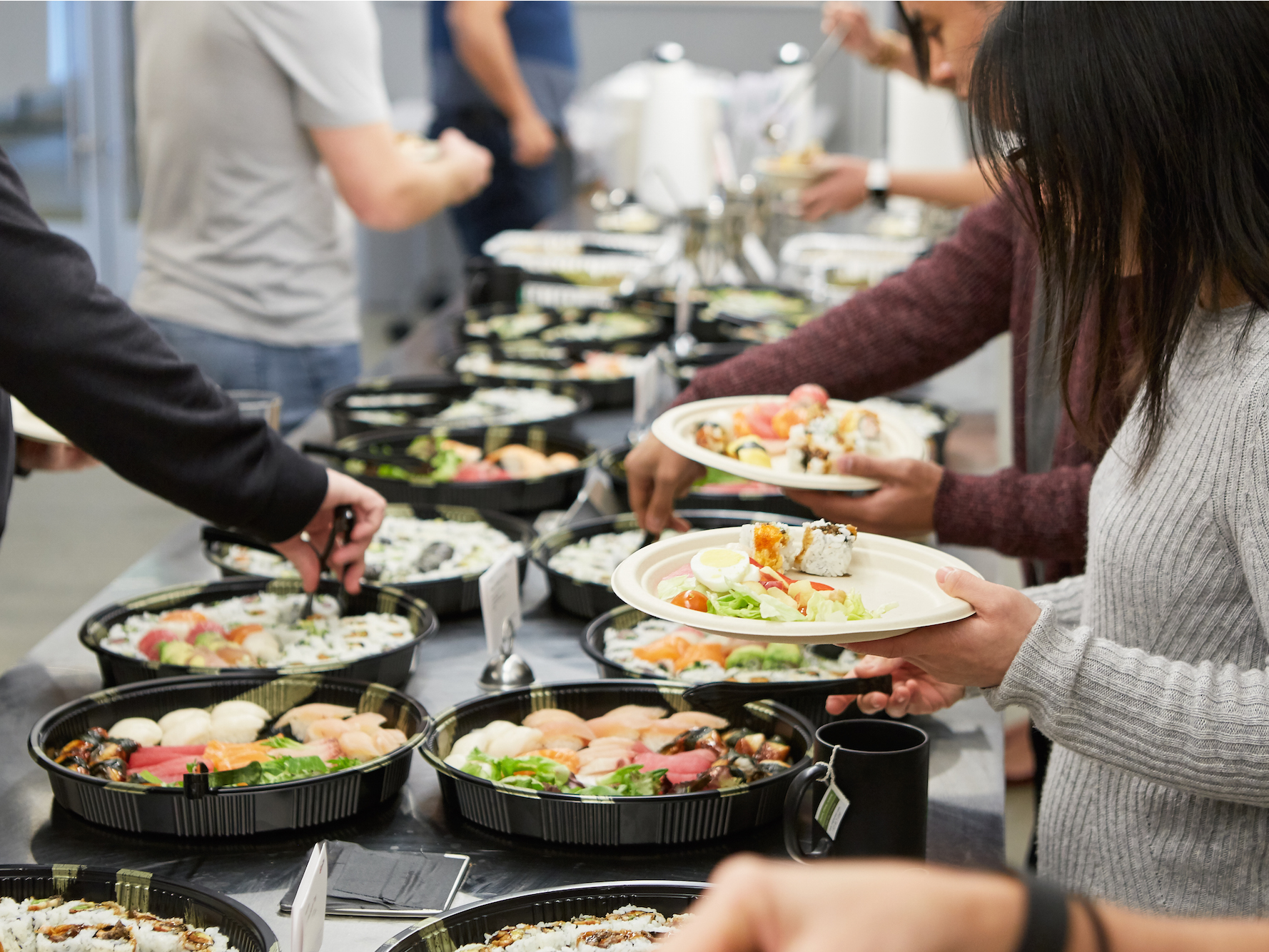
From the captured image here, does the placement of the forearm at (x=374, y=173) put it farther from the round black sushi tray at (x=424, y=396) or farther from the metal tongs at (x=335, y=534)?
the metal tongs at (x=335, y=534)

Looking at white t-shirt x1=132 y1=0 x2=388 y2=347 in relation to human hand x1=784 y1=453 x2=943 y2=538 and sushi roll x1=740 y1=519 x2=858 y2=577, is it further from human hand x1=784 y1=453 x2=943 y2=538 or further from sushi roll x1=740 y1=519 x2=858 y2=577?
sushi roll x1=740 y1=519 x2=858 y2=577

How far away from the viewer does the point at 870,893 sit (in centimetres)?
46

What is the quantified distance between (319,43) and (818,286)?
1712mm

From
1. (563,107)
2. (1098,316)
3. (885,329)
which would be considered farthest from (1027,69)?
(563,107)

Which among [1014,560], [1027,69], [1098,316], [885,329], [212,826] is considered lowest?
[1014,560]

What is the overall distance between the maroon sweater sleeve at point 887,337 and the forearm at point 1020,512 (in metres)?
0.39

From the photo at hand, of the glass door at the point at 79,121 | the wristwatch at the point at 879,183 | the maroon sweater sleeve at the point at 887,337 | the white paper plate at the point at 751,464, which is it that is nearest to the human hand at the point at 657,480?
the white paper plate at the point at 751,464

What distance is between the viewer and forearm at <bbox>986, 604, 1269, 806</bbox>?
105 centimetres

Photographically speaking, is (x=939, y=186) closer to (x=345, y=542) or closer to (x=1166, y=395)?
(x=345, y=542)

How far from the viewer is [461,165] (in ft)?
10.6

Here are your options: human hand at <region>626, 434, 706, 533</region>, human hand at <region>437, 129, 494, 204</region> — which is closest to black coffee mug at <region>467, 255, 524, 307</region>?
human hand at <region>437, 129, 494, 204</region>

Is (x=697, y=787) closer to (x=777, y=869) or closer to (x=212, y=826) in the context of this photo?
(x=212, y=826)

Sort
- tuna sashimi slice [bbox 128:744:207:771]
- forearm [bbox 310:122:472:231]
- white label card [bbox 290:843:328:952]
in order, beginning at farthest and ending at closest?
1. forearm [bbox 310:122:472:231]
2. tuna sashimi slice [bbox 128:744:207:771]
3. white label card [bbox 290:843:328:952]

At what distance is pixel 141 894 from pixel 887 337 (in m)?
1.39
